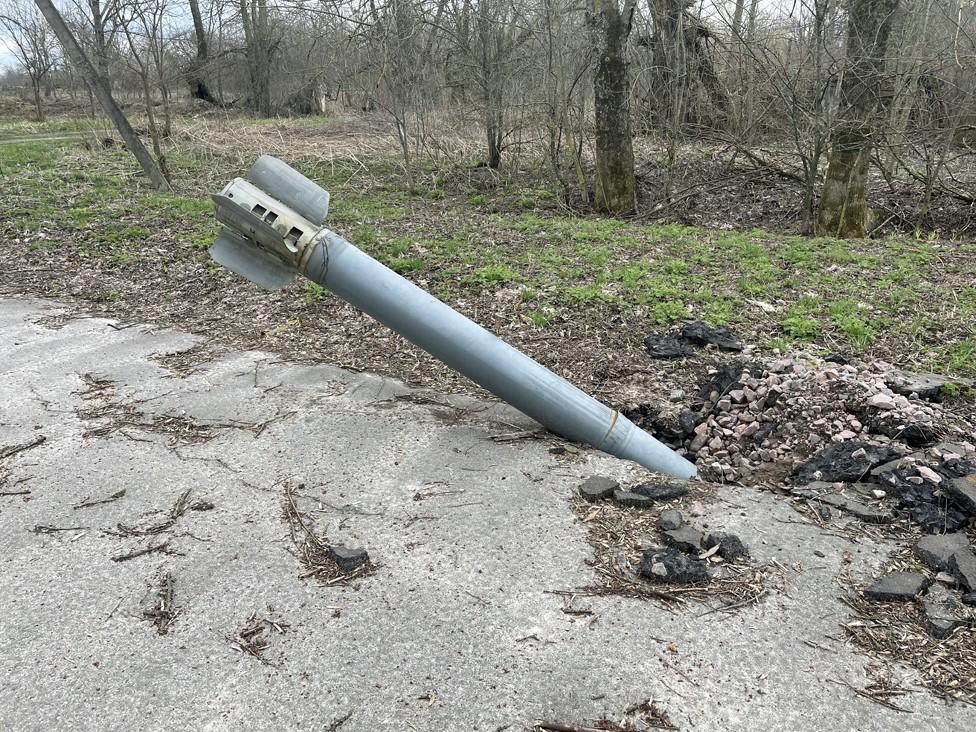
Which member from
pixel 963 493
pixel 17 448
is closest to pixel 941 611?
pixel 963 493

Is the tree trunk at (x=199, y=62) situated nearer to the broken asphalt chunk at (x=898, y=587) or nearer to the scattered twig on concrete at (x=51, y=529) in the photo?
the scattered twig on concrete at (x=51, y=529)

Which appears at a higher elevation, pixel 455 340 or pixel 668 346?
pixel 455 340

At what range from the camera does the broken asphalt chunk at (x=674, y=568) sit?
2.88 m

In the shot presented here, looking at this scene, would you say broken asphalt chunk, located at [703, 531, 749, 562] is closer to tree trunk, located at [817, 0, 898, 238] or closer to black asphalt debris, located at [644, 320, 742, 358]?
black asphalt debris, located at [644, 320, 742, 358]

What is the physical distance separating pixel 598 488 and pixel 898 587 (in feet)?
4.25

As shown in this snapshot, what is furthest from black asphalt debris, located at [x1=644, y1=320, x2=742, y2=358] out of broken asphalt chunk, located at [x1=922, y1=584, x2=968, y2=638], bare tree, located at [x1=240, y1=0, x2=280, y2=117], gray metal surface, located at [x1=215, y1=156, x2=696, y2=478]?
bare tree, located at [x1=240, y1=0, x2=280, y2=117]

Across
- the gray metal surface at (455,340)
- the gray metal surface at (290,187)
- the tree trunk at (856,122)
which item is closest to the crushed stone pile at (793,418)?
the gray metal surface at (455,340)

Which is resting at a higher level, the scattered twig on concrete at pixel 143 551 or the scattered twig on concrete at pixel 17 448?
the scattered twig on concrete at pixel 17 448

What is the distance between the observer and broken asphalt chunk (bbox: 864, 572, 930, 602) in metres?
2.76

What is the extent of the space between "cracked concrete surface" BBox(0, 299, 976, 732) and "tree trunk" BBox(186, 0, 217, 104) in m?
20.0

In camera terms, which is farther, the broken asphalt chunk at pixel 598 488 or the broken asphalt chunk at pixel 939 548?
the broken asphalt chunk at pixel 598 488

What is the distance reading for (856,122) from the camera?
883 cm

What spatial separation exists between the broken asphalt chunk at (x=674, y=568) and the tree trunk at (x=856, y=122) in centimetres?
777

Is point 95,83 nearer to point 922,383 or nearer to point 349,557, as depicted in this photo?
point 349,557
